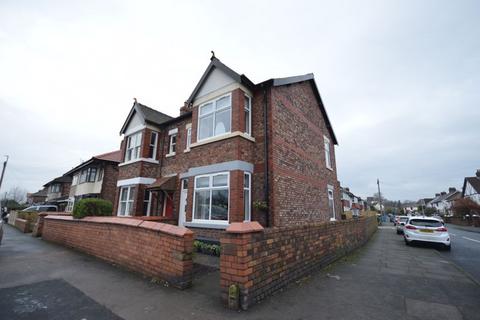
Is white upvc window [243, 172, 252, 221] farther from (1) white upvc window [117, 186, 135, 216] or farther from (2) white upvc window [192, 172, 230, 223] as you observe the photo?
(1) white upvc window [117, 186, 135, 216]

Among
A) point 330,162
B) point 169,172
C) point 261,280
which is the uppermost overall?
point 330,162

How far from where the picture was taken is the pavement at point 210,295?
145 inches

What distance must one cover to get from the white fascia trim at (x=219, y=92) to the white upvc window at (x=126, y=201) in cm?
682

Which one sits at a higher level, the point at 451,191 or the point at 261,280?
the point at 451,191

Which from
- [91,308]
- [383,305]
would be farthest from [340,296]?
[91,308]

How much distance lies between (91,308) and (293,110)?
10.2 meters

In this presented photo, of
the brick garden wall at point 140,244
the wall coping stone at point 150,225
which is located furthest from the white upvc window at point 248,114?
the brick garden wall at point 140,244

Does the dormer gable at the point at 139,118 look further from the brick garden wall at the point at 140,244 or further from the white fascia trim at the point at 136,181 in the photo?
the brick garden wall at the point at 140,244

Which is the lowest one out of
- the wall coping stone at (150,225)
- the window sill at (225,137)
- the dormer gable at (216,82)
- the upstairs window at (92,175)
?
the wall coping stone at (150,225)

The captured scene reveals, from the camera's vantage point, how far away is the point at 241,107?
897 centimetres

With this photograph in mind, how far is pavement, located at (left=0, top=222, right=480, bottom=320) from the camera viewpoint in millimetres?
3695

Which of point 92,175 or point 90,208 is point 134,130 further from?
point 92,175

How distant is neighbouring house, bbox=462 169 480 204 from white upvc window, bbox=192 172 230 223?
59.5 meters

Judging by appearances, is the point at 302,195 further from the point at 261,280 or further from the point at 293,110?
the point at 261,280
